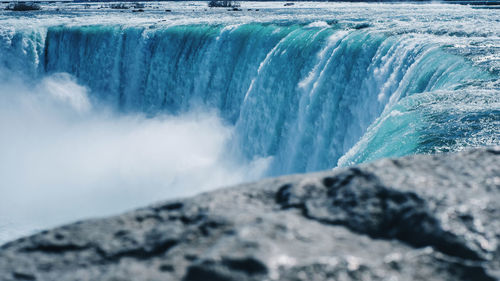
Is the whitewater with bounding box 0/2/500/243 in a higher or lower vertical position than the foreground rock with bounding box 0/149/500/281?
lower

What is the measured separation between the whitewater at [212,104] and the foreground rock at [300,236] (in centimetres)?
347

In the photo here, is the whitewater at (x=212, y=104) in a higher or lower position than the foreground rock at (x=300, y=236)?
lower

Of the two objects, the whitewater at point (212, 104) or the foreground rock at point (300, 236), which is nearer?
the foreground rock at point (300, 236)

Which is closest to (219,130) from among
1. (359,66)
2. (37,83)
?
(359,66)

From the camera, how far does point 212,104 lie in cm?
1518

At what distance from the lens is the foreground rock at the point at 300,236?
4.23 feet

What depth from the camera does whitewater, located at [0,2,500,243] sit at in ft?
24.3

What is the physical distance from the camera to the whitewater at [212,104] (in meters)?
7.41

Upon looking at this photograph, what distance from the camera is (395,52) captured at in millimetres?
10242

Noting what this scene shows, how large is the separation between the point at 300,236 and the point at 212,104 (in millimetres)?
13922

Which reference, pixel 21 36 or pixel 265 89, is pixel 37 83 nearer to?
pixel 21 36

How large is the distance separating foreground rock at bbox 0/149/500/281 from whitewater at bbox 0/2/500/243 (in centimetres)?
347

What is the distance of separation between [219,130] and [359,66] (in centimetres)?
506

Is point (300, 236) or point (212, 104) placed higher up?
point (300, 236)
